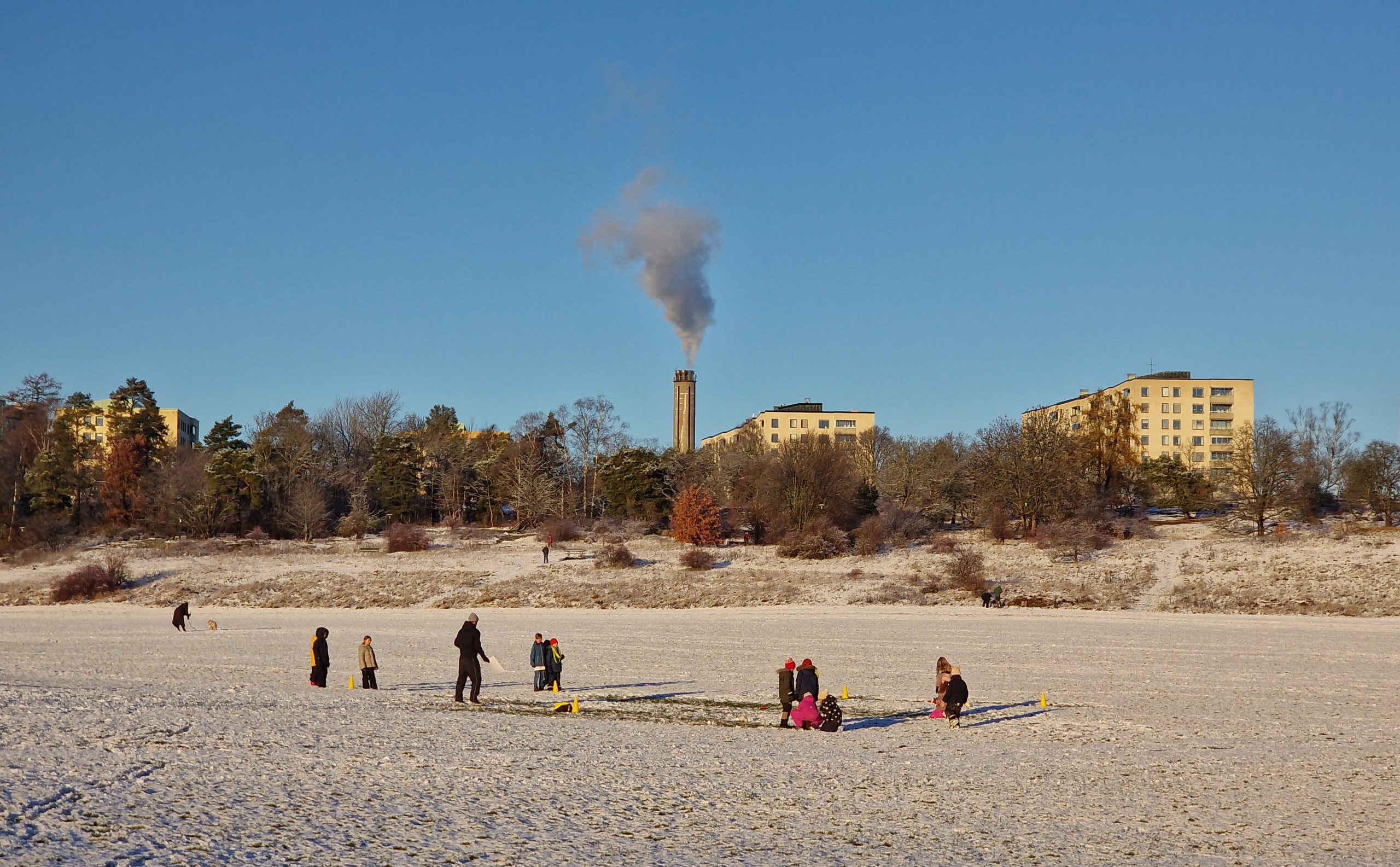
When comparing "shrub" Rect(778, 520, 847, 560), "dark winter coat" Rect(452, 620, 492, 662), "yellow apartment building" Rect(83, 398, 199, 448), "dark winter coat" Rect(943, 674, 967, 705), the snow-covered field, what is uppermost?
"yellow apartment building" Rect(83, 398, 199, 448)

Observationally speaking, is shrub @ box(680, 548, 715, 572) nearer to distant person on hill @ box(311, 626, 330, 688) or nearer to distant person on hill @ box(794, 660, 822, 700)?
distant person on hill @ box(311, 626, 330, 688)

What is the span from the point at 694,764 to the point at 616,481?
60879 millimetres

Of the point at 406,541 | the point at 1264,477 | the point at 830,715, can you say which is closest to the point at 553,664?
the point at 830,715

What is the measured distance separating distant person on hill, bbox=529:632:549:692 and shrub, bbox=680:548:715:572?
34.5 meters

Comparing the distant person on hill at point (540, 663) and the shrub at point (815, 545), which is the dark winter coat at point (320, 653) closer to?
the distant person on hill at point (540, 663)

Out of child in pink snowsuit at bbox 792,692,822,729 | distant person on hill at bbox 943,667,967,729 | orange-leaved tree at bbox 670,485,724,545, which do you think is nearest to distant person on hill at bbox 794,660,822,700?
child in pink snowsuit at bbox 792,692,822,729

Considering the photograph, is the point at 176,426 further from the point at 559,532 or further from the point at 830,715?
the point at 830,715

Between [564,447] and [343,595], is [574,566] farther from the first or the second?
[564,447]

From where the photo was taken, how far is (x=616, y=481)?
249ft

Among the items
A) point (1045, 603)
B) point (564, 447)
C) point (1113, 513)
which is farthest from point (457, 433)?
point (1045, 603)

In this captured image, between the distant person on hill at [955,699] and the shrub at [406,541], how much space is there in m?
50.0

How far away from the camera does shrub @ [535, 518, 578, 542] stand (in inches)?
2640

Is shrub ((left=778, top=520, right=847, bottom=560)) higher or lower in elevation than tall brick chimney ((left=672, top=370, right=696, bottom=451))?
lower

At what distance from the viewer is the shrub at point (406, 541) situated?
64.9m
